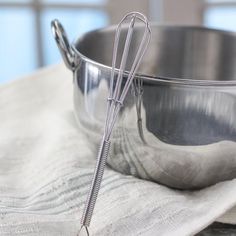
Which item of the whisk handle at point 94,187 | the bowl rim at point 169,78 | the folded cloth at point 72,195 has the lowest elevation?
the folded cloth at point 72,195

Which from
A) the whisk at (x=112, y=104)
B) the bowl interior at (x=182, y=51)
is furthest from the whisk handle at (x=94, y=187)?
the bowl interior at (x=182, y=51)

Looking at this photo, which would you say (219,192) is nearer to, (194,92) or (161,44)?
(194,92)

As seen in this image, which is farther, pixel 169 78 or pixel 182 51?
pixel 182 51

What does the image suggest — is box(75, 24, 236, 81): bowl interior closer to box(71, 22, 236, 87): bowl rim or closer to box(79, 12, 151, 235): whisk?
box(71, 22, 236, 87): bowl rim

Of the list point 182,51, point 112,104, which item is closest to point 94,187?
point 112,104

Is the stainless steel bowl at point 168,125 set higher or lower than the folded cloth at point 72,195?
higher

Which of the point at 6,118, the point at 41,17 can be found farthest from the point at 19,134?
the point at 41,17

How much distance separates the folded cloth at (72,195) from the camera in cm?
27

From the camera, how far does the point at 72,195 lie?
30cm

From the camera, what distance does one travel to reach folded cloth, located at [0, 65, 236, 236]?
0.27 metres

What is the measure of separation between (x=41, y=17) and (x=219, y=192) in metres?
0.67

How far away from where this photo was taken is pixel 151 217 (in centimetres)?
28

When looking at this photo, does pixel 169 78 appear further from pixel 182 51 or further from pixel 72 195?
pixel 182 51

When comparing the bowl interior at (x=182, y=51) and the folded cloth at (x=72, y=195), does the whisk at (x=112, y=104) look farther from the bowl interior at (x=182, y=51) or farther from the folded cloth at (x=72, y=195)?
the bowl interior at (x=182, y=51)
